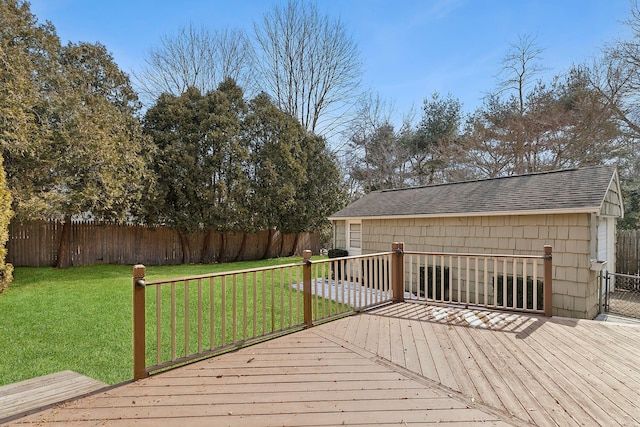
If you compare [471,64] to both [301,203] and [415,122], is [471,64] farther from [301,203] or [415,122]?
[301,203]

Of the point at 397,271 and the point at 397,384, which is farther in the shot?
the point at 397,271

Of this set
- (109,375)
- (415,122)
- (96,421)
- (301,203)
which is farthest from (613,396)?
(415,122)

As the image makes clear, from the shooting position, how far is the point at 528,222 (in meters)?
6.80

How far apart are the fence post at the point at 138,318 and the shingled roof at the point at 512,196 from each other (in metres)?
6.91

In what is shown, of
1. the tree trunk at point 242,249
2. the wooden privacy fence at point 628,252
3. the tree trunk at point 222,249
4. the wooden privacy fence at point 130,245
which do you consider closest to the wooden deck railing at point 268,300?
the wooden privacy fence at point 628,252

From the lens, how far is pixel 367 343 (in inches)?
141

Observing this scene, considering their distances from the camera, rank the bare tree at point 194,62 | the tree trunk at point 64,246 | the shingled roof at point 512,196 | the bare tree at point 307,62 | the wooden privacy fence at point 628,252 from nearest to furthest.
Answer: the shingled roof at point 512,196
the wooden privacy fence at point 628,252
the tree trunk at point 64,246
the bare tree at point 194,62
the bare tree at point 307,62

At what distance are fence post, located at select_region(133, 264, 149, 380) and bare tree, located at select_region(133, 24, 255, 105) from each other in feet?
52.6

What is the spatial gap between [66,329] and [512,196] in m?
8.81

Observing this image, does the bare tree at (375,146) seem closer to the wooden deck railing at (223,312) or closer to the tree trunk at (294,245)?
the tree trunk at (294,245)

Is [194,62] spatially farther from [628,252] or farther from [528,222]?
[628,252]

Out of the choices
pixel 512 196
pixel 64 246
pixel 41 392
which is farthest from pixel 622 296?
pixel 64 246

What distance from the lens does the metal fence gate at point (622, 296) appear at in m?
6.99

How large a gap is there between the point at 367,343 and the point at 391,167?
16243mm
